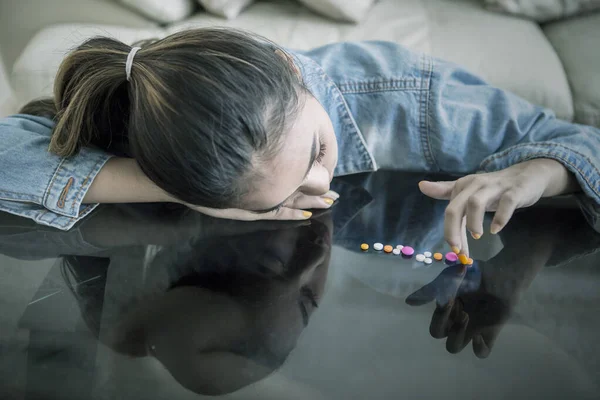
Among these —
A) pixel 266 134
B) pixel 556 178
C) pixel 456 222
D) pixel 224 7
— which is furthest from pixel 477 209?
pixel 224 7

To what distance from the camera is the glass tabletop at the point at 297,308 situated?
1.69 ft

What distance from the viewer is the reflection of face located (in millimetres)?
525

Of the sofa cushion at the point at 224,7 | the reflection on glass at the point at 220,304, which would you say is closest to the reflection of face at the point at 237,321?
the reflection on glass at the point at 220,304

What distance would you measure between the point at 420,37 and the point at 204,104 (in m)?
0.73

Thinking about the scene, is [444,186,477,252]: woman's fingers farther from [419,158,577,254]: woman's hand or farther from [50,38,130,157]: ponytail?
[50,38,130,157]: ponytail

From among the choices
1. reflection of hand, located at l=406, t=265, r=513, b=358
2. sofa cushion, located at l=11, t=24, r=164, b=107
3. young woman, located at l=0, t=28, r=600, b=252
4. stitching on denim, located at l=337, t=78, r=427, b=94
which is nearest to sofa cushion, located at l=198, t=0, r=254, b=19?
sofa cushion, located at l=11, t=24, r=164, b=107

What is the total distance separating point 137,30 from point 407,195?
0.74 m

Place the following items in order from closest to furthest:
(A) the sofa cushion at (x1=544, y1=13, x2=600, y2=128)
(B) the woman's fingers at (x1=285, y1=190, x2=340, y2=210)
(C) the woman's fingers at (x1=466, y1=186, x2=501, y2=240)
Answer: (C) the woman's fingers at (x1=466, y1=186, x2=501, y2=240), (B) the woman's fingers at (x1=285, y1=190, x2=340, y2=210), (A) the sofa cushion at (x1=544, y1=13, x2=600, y2=128)

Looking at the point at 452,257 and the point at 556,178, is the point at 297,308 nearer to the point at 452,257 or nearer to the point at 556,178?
the point at 452,257

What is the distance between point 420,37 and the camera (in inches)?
44.1

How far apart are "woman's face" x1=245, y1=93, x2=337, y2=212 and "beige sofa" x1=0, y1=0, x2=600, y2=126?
0.53 meters

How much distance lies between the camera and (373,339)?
0.55m

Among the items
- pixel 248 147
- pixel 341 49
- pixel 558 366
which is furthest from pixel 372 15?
pixel 558 366

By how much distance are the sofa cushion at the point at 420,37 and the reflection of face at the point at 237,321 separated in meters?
0.60
